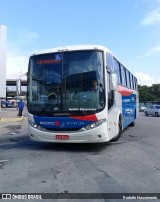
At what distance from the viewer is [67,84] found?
10.2m

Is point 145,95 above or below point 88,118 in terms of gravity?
above

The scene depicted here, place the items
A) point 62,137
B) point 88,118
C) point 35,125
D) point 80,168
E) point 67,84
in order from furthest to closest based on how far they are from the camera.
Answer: point 35,125 < point 67,84 < point 62,137 < point 88,118 < point 80,168

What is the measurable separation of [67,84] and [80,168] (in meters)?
3.20

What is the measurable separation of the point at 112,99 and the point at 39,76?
2607 mm

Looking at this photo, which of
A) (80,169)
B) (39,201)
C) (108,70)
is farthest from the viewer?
(108,70)

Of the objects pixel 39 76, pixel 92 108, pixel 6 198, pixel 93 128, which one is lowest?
pixel 6 198

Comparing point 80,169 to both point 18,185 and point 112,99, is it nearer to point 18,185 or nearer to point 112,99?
point 18,185

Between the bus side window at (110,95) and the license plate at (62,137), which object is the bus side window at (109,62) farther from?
the license plate at (62,137)

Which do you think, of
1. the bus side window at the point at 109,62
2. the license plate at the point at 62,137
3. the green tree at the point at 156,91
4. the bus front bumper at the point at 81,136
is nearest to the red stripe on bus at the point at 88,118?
the bus front bumper at the point at 81,136

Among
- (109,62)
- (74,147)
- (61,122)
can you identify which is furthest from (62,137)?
(109,62)

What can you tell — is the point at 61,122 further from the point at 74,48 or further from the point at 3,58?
the point at 3,58

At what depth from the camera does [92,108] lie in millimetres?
9945

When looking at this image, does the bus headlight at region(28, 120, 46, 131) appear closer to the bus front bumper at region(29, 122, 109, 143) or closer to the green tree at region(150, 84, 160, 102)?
the bus front bumper at region(29, 122, 109, 143)

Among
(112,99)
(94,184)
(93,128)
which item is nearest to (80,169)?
(94,184)
